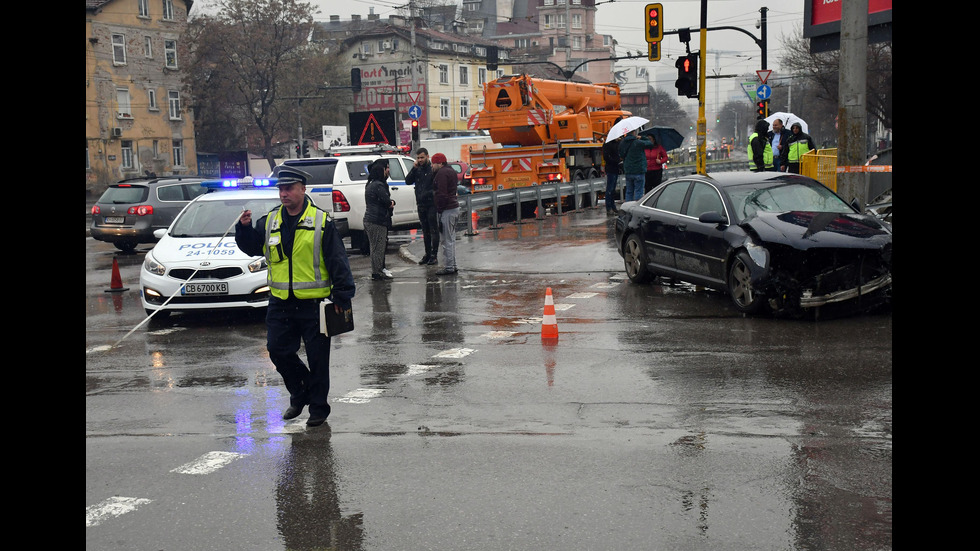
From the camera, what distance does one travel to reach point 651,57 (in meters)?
24.7

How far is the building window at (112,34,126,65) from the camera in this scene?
6037 centimetres

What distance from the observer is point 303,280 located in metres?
7.27

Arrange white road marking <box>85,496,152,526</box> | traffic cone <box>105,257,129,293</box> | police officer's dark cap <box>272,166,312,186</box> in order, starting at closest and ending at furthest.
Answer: white road marking <box>85,496,152,526</box> → police officer's dark cap <box>272,166,312,186</box> → traffic cone <box>105,257,129,293</box>

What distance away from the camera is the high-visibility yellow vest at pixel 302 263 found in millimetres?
7258

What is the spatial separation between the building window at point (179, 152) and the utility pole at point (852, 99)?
57503 millimetres

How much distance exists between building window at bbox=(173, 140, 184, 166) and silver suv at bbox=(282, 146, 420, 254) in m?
47.5

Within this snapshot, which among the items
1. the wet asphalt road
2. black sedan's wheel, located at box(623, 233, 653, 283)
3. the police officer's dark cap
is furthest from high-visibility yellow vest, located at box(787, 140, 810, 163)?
the police officer's dark cap

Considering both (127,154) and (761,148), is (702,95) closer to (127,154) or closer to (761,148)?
(761,148)

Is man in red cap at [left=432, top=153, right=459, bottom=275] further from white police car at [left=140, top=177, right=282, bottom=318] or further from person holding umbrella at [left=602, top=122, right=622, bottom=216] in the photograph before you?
person holding umbrella at [left=602, top=122, right=622, bottom=216]

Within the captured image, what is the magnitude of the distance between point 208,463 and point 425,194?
10954 millimetres

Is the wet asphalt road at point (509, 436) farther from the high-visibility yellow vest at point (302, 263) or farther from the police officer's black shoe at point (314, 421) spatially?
the high-visibility yellow vest at point (302, 263)
